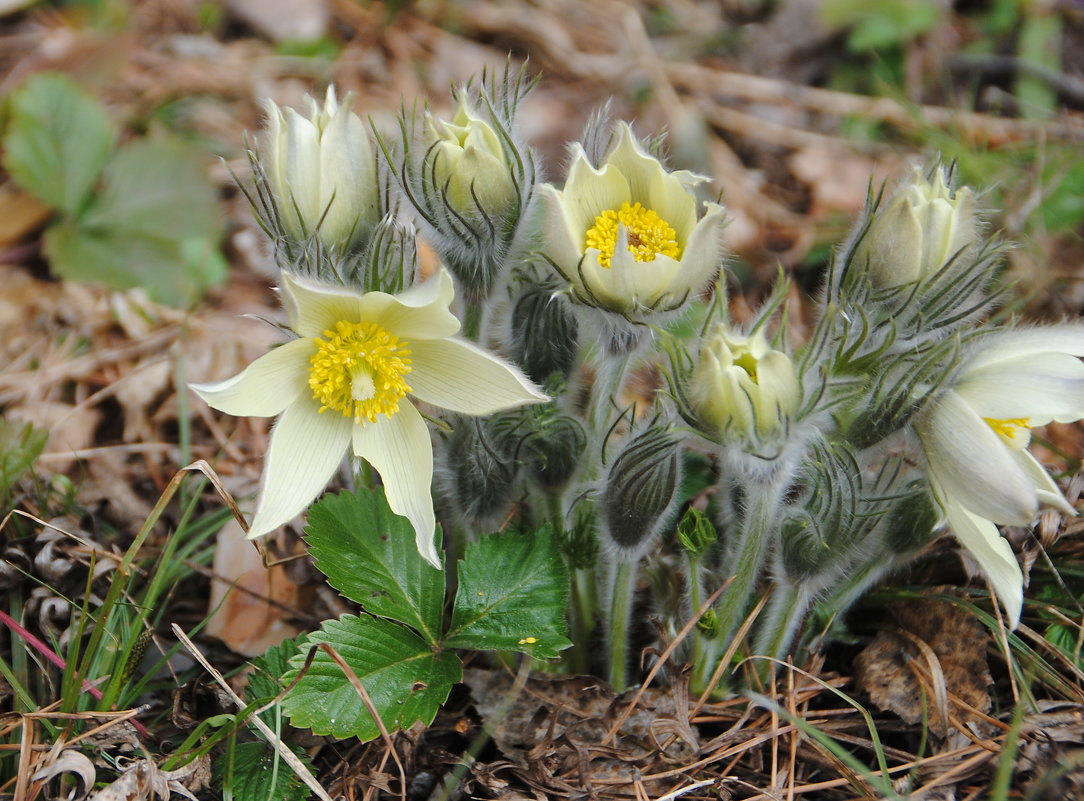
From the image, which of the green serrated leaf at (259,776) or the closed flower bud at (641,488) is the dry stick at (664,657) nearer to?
the closed flower bud at (641,488)

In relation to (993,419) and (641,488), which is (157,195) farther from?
(993,419)

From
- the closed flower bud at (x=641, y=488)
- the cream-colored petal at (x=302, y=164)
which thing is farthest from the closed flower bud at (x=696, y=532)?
the cream-colored petal at (x=302, y=164)

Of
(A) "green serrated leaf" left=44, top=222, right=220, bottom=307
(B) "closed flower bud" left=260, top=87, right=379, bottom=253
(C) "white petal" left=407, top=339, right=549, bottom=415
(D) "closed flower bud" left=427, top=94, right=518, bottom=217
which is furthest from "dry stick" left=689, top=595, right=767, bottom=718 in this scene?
(A) "green serrated leaf" left=44, top=222, right=220, bottom=307

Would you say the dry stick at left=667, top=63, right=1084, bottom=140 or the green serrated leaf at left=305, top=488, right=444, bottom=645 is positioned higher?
the dry stick at left=667, top=63, right=1084, bottom=140

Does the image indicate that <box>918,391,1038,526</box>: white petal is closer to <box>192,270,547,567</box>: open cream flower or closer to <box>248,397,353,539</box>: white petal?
<box>192,270,547,567</box>: open cream flower

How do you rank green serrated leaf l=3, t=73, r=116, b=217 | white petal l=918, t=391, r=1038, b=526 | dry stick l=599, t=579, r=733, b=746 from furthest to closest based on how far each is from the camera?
green serrated leaf l=3, t=73, r=116, b=217 → dry stick l=599, t=579, r=733, b=746 → white petal l=918, t=391, r=1038, b=526
